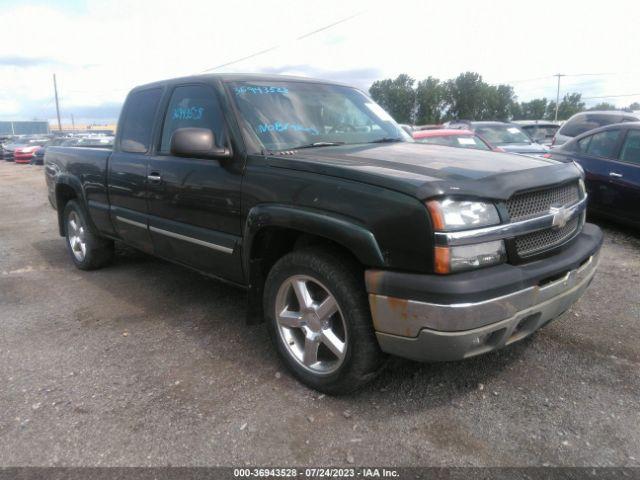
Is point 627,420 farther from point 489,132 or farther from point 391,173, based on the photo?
point 489,132

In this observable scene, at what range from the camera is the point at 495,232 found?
239 cm

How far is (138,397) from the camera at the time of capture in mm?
2967

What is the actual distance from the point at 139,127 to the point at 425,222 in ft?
9.79

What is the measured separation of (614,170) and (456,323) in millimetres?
5105

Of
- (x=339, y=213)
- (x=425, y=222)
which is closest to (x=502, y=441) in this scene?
(x=425, y=222)

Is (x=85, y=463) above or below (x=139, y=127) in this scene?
below

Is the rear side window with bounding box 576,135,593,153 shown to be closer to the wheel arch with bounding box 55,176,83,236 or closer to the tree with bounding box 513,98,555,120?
the wheel arch with bounding box 55,176,83,236

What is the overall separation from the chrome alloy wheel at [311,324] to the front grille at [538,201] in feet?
3.39

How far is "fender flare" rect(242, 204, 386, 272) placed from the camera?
2.44 meters

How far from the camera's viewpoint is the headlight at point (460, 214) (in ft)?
7.54

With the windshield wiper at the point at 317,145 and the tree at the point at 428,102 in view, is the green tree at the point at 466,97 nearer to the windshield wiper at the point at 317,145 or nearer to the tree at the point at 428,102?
the tree at the point at 428,102

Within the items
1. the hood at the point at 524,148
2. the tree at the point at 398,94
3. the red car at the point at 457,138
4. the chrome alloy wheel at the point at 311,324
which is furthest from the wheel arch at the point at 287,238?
the tree at the point at 398,94

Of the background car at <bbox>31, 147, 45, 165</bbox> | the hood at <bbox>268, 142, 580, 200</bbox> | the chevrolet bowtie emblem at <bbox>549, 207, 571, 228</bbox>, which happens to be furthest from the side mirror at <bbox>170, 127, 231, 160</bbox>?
the background car at <bbox>31, 147, 45, 165</bbox>

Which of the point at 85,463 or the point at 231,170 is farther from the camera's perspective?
the point at 231,170
